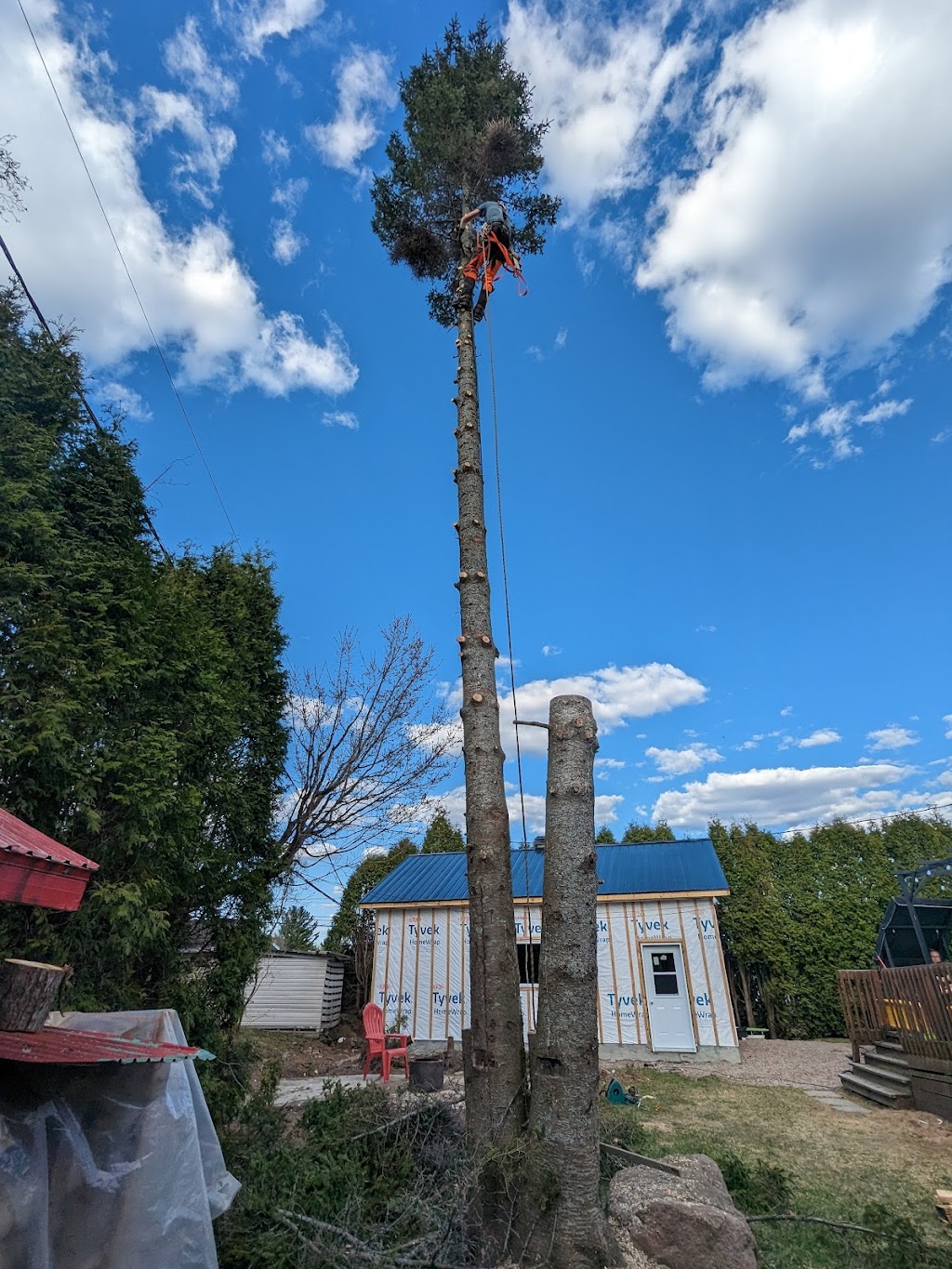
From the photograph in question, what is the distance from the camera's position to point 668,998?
36.8ft

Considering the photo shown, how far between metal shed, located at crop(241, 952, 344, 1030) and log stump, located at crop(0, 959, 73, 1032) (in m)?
12.9

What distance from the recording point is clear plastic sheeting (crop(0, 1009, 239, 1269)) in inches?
79.2

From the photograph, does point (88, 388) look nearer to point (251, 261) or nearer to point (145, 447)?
point (145, 447)

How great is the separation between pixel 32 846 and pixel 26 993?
897mm

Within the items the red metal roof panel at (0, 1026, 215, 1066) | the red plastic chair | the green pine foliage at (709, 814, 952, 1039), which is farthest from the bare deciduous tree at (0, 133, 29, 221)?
the green pine foliage at (709, 814, 952, 1039)

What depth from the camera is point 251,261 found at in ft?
22.9

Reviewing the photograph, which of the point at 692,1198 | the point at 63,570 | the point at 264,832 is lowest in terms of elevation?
the point at 692,1198

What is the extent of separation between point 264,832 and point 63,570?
2.94m

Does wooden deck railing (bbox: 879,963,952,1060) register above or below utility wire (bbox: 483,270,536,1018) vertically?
below

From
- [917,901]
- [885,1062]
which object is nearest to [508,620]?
[885,1062]

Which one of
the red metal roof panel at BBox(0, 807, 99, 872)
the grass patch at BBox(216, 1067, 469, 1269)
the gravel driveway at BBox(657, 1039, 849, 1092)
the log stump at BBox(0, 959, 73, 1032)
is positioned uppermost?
the red metal roof panel at BBox(0, 807, 99, 872)

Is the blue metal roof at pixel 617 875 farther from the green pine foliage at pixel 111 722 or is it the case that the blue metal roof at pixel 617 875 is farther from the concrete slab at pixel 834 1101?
the green pine foliage at pixel 111 722

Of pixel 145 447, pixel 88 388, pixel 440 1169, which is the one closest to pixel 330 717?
pixel 145 447

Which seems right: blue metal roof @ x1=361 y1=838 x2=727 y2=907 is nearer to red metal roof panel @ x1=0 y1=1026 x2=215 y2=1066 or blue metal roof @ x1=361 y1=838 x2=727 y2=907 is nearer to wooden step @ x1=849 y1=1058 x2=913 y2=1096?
wooden step @ x1=849 y1=1058 x2=913 y2=1096
